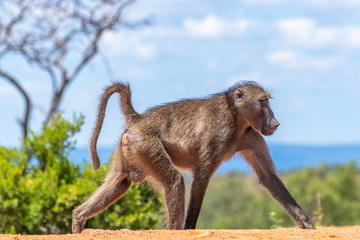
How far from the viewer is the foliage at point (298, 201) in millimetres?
22875

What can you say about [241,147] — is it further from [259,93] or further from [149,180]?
[149,180]

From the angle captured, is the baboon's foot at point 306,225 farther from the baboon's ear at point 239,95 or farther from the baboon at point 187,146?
the baboon's ear at point 239,95

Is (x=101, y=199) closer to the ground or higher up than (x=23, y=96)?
closer to the ground

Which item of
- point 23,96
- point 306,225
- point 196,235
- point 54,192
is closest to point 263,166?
point 306,225

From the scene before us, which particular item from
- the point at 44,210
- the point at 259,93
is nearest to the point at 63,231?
the point at 44,210

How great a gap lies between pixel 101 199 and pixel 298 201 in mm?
18281

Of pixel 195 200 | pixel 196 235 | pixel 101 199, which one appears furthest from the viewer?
pixel 101 199

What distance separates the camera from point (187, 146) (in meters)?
6.06

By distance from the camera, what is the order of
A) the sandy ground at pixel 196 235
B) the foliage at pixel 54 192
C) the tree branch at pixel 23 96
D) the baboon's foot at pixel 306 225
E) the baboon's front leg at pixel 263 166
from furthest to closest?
the tree branch at pixel 23 96 → the foliage at pixel 54 192 → the baboon's front leg at pixel 263 166 → the baboon's foot at pixel 306 225 → the sandy ground at pixel 196 235

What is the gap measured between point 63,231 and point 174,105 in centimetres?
289

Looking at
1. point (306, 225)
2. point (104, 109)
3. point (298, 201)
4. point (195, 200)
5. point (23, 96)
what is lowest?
point (306, 225)

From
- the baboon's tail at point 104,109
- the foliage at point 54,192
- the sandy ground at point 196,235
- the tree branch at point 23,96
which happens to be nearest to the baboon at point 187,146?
the baboon's tail at point 104,109

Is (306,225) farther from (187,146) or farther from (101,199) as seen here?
(101,199)

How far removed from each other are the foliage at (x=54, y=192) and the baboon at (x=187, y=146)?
173cm
